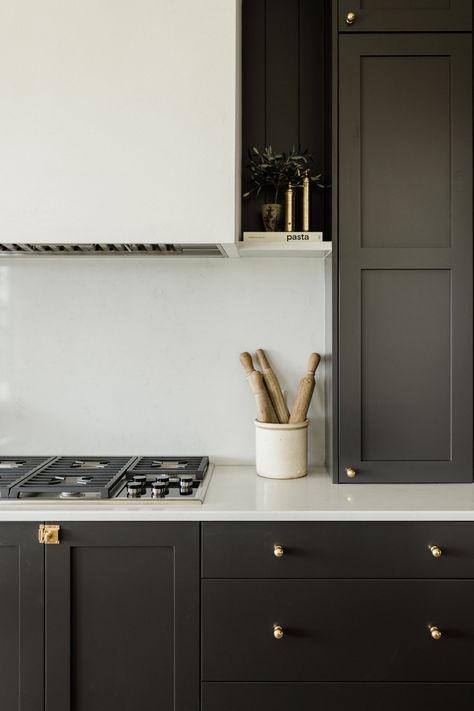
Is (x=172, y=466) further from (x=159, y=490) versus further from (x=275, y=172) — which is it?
(x=275, y=172)

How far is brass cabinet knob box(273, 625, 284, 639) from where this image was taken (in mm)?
1680

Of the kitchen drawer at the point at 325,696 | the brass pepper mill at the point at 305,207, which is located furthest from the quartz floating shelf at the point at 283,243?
the kitchen drawer at the point at 325,696

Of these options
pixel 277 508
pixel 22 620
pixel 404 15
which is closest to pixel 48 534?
pixel 22 620

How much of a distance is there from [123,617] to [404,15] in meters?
1.98

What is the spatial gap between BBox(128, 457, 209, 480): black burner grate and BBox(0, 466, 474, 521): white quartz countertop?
18 cm

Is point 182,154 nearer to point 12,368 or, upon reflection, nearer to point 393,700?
point 12,368

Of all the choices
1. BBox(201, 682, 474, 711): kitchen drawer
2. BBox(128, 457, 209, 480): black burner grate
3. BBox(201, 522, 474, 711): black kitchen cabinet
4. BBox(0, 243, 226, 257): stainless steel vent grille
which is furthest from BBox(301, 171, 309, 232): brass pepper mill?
BBox(201, 682, 474, 711): kitchen drawer

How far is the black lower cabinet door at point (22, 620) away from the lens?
1.71 metres

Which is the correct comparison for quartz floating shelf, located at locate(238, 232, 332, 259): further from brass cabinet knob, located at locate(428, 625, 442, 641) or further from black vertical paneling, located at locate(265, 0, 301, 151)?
brass cabinet knob, located at locate(428, 625, 442, 641)

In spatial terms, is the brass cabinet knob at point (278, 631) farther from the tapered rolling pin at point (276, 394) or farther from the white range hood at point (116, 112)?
the white range hood at point (116, 112)

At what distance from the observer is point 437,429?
2002 mm

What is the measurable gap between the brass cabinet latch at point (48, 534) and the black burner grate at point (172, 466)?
362 mm

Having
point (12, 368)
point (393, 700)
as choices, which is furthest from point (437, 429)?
point (12, 368)

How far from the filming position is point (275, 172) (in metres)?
2.18
